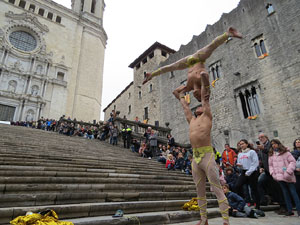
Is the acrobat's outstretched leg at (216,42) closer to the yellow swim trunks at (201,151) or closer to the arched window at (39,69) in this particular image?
the yellow swim trunks at (201,151)

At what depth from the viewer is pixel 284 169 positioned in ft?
14.5

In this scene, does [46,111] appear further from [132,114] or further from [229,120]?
[229,120]

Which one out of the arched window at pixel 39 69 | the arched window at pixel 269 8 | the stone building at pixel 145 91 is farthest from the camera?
the arched window at pixel 39 69

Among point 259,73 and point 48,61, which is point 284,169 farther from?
point 48,61

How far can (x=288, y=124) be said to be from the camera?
1368 centimetres

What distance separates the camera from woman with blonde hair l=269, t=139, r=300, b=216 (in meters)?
4.27

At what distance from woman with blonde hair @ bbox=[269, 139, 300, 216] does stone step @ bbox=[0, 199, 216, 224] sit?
7.82ft

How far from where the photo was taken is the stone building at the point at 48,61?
25.7m

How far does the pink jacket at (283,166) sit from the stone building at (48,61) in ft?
91.4

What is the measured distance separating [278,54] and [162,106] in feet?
46.5

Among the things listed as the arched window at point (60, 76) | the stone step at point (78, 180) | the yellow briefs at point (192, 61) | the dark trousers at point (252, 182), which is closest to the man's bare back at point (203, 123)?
the yellow briefs at point (192, 61)

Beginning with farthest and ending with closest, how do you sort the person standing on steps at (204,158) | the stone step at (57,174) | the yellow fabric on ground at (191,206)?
the stone step at (57,174) → the yellow fabric on ground at (191,206) → the person standing on steps at (204,158)

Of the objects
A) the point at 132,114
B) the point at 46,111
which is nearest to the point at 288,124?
the point at 132,114

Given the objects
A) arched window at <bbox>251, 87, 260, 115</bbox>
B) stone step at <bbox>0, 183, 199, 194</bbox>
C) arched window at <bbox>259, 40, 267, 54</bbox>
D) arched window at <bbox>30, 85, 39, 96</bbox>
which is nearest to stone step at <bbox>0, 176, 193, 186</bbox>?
stone step at <bbox>0, 183, 199, 194</bbox>
